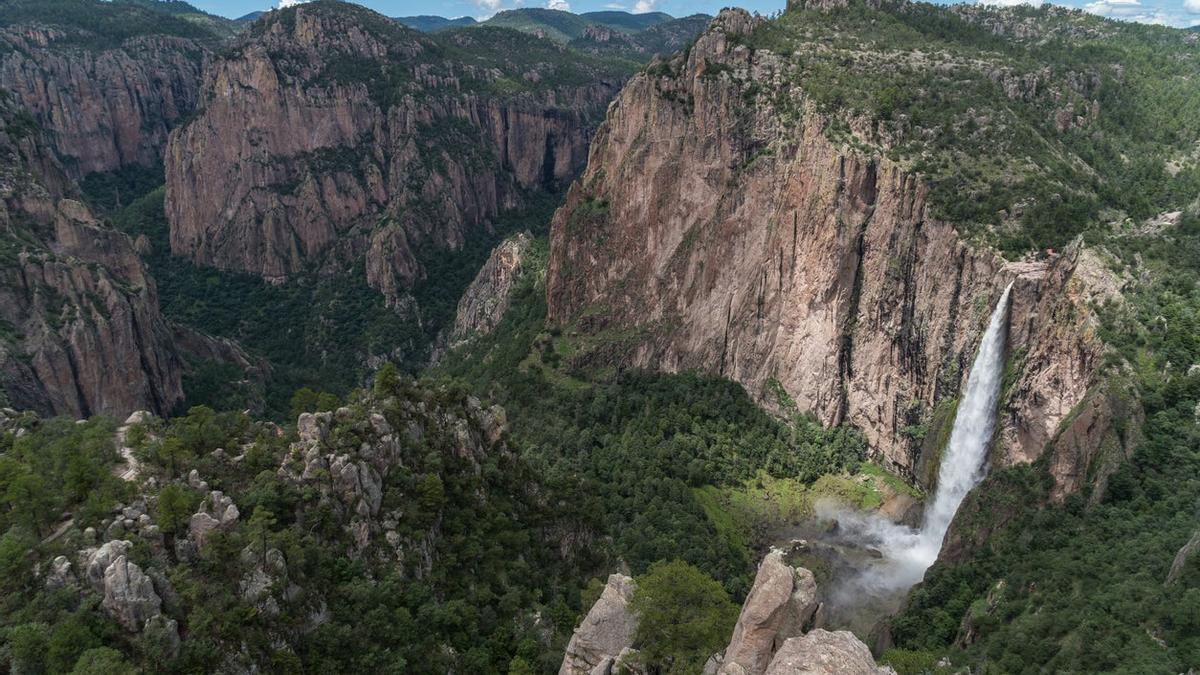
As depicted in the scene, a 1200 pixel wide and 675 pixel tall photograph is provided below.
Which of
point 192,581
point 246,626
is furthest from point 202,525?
point 246,626

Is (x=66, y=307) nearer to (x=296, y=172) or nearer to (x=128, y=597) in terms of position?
(x=128, y=597)

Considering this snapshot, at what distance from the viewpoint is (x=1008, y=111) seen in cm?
8694

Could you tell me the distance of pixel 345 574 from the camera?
40.5 m

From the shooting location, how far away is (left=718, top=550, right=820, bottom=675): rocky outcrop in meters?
30.4

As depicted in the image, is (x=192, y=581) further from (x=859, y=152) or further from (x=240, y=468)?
(x=859, y=152)

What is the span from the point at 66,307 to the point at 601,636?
7585cm

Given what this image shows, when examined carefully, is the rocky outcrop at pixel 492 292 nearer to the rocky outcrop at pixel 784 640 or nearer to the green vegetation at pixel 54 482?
the green vegetation at pixel 54 482

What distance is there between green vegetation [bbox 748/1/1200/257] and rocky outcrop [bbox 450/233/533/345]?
5582 centimetres

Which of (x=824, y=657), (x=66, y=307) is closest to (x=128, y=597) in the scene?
(x=824, y=657)

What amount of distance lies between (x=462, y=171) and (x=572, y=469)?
417 ft

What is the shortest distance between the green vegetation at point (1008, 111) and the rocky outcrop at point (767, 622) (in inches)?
2045

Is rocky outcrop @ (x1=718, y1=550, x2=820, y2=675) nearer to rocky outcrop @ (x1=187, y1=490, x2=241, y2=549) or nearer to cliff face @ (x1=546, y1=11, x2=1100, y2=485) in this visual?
rocky outcrop @ (x1=187, y1=490, x2=241, y2=549)

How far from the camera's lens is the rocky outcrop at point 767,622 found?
30438 mm

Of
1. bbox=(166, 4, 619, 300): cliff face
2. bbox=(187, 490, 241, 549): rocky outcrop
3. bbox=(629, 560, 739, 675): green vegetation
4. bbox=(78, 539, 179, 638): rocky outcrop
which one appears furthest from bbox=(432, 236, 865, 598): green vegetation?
bbox=(166, 4, 619, 300): cliff face
